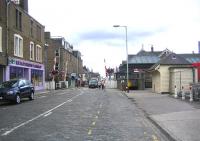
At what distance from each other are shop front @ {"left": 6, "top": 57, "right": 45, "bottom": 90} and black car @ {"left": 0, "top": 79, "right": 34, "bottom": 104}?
488 inches

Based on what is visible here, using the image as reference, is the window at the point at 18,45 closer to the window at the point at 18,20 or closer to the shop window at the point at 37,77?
the window at the point at 18,20

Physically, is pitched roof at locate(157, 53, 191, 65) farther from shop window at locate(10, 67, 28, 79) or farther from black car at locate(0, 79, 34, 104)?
shop window at locate(10, 67, 28, 79)

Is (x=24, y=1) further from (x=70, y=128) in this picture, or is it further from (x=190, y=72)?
(x=70, y=128)

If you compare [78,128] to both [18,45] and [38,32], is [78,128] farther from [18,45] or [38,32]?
[38,32]

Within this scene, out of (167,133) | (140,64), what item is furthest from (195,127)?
(140,64)

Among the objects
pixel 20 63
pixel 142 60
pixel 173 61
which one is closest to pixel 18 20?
pixel 20 63

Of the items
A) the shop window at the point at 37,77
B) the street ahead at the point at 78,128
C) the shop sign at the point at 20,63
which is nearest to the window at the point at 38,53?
the shop window at the point at 37,77

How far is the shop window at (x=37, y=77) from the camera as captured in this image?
181 ft

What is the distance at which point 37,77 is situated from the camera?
58125 mm

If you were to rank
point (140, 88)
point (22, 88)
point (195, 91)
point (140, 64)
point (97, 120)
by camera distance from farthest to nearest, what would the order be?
point (140, 64)
point (140, 88)
point (22, 88)
point (195, 91)
point (97, 120)

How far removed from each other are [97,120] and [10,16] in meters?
29.7

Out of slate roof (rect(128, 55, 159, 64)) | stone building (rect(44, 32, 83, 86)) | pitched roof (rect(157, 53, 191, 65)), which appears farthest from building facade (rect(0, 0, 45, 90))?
Result: stone building (rect(44, 32, 83, 86))

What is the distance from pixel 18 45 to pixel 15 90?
20.3 metres

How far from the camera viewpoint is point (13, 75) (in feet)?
152
